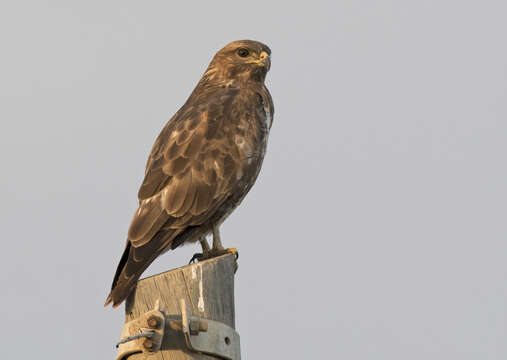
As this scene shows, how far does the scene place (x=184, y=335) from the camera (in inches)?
168

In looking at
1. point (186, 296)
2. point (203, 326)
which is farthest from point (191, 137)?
point (203, 326)

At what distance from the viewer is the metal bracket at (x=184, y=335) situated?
4.23m

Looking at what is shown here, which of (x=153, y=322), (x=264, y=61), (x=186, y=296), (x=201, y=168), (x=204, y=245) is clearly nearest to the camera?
(x=153, y=322)

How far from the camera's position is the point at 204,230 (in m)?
6.79

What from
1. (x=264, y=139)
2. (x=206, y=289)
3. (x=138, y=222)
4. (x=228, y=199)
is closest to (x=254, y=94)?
(x=264, y=139)

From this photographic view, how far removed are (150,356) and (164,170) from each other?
2506 millimetres

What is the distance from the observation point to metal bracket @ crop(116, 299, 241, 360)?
4227 millimetres

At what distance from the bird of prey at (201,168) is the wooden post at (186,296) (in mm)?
880

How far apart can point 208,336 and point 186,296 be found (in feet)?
0.84

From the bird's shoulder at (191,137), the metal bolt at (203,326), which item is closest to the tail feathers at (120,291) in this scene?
the metal bolt at (203,326)

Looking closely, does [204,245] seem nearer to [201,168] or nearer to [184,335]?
[201,168]

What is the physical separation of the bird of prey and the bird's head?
0.09 m

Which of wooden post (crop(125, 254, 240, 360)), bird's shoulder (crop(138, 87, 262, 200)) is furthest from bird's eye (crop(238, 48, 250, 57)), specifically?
wooden post (crop(125, 254, 240, 360))

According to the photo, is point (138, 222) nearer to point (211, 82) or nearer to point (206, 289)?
point (206, 289)
